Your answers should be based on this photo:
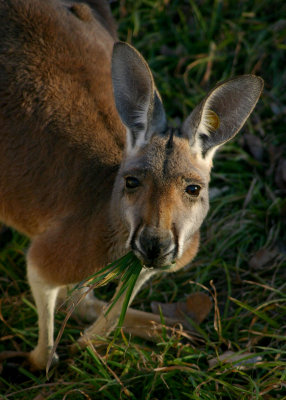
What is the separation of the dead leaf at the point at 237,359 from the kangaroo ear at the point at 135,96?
1359mm

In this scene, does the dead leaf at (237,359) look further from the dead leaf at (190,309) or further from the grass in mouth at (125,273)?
the grass in mouth at (125,273)

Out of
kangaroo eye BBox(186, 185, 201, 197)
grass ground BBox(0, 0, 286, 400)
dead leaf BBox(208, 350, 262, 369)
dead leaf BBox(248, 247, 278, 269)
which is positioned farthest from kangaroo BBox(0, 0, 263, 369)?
dead leaf BBox(248, 247, 278, 269)

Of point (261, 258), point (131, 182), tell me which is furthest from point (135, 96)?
point (261, 258)

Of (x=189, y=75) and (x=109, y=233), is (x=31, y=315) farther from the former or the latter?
(x=189, y=75)

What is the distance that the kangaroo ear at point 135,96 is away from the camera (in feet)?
8.89

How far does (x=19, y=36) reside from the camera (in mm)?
3244

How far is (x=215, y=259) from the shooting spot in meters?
4.06

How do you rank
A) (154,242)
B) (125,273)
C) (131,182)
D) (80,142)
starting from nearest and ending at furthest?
(154,242)
(131,182)
(125,273)
(80,142)

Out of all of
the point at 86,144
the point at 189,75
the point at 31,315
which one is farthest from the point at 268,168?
the point at 31,315

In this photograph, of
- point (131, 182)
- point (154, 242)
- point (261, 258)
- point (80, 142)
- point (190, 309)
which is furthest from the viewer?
point (261, 258)

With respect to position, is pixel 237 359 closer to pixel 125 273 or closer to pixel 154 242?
pixel 125 273

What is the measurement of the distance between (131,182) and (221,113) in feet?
2.09

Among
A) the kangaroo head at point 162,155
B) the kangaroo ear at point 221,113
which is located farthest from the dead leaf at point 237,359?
the kangaroo ear at point 221,113

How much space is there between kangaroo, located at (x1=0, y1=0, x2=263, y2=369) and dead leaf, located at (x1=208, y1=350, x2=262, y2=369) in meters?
0.62
